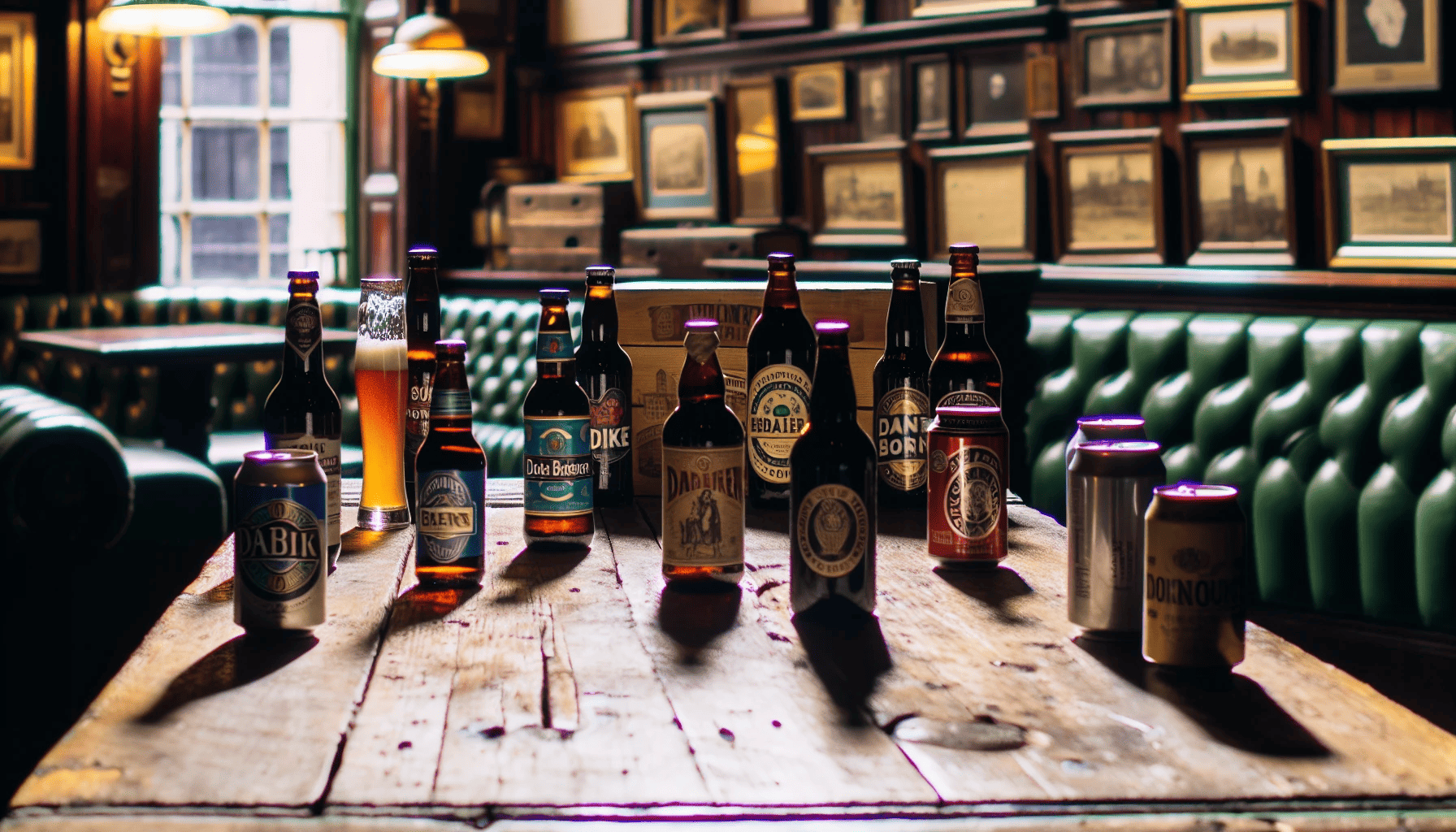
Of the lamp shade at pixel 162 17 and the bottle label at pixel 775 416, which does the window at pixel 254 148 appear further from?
the bottle label at pixel 775 416

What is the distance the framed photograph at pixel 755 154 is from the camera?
451 cm

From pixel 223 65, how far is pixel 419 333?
415 centimetres

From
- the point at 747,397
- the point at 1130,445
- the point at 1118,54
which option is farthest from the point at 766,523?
the point at 1118,54

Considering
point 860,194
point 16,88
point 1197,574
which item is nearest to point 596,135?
point 860,194

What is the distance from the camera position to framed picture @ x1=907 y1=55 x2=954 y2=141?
404 centimetres

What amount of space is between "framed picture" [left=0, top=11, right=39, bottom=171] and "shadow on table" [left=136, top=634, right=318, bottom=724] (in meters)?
4.52

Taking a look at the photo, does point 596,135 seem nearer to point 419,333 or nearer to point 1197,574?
point 419,333

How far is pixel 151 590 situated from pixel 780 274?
7.68 feet

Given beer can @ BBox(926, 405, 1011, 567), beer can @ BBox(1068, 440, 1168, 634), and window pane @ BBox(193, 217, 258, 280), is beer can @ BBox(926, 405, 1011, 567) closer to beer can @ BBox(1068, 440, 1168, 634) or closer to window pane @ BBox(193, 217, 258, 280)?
beer can @ BBox(1068, 440, 1168, 634)

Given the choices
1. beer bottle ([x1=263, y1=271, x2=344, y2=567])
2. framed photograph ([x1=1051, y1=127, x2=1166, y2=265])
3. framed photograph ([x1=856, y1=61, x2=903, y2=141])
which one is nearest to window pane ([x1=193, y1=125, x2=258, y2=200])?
framed photograph ([x1=856, y1=61, x2=903, y2=141])

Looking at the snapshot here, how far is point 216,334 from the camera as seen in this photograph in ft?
12.9

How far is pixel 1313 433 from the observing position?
2.82 metres

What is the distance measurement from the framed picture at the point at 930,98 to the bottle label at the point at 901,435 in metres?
2.58

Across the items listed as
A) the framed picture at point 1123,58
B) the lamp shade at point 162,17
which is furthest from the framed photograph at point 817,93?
the lamp shade at point 162,17
